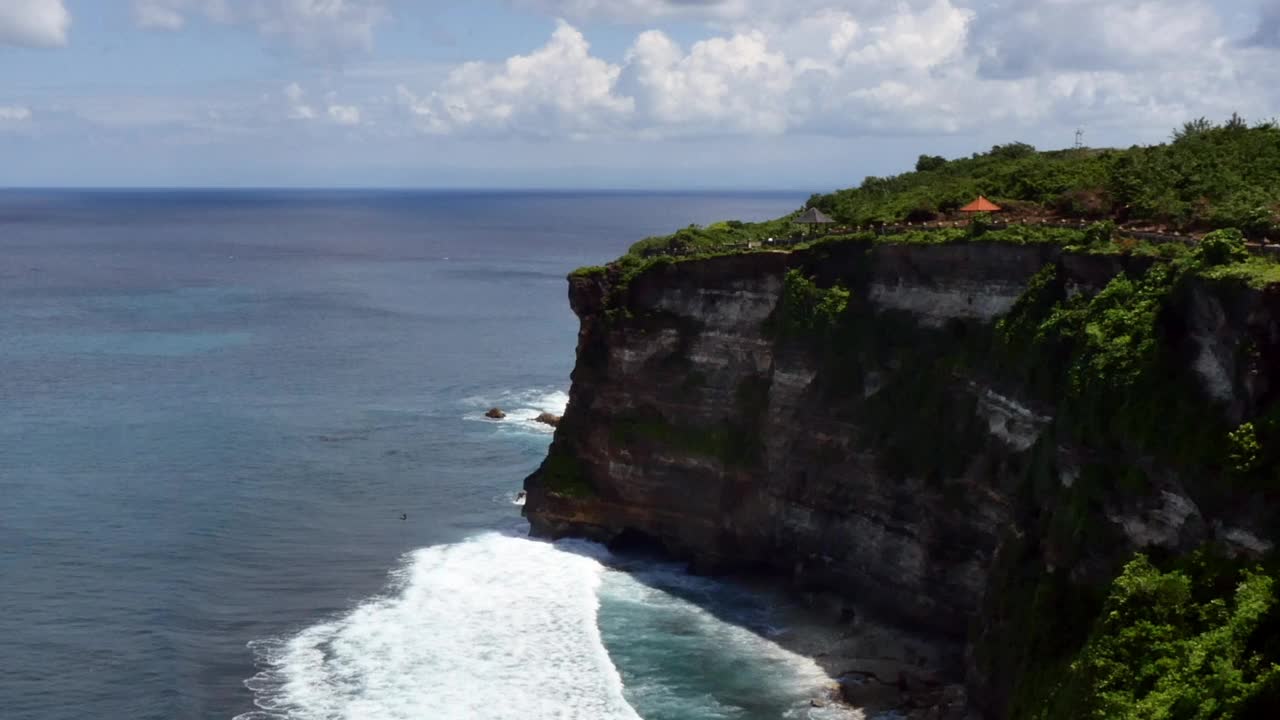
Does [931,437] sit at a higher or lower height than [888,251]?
lower

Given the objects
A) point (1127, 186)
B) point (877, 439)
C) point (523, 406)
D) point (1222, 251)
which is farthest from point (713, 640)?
point (523, 406)

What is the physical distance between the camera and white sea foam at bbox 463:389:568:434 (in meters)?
85.8

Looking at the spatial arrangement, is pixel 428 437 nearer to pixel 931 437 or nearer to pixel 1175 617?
pixel 931 437

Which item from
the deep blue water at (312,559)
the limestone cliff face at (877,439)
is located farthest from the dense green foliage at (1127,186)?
the deep blue water at (312,559)

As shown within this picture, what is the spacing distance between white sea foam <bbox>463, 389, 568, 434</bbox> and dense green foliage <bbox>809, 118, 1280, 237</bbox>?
2531 centimetres

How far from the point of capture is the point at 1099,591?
120ft

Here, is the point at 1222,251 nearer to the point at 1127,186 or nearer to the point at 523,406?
the point at 1127,186

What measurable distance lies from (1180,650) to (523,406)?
6368 centimetres

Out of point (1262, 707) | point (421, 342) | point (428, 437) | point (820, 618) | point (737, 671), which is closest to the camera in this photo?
point (1262, 707)

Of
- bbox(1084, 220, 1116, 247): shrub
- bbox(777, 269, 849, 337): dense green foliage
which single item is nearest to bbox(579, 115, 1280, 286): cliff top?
bbox(1084, 220, 1116, 247): shrub

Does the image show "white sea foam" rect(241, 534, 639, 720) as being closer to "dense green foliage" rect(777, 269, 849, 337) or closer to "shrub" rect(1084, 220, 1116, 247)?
"dense green foliage" rect(777, 269, 849, 337)

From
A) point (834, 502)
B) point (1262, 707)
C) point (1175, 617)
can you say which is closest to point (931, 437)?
point (834, 502)

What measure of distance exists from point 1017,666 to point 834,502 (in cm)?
1416

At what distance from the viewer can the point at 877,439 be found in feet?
166
